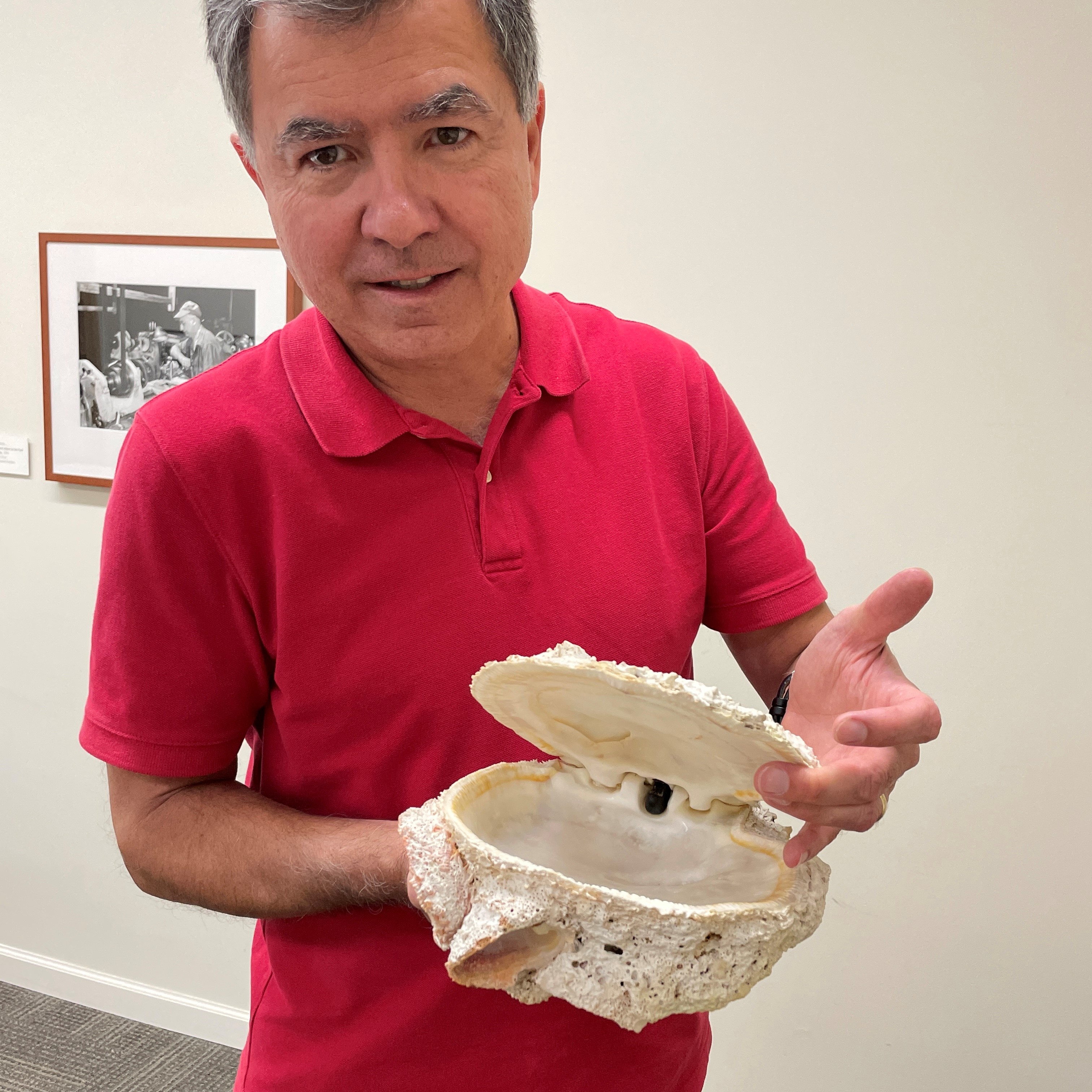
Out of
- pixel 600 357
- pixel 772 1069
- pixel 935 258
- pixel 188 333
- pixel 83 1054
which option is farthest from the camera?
pixel 83 1054

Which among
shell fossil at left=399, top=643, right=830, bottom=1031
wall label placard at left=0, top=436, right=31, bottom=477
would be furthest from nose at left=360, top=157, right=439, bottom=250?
wall label placard at left=0, top=436, right=31, bottom=477

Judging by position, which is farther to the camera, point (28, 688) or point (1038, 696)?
point (28, 688)

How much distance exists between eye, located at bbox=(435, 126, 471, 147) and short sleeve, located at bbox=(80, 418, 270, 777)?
0.39 m

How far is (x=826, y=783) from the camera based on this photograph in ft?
2.34

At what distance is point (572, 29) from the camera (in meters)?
1.84

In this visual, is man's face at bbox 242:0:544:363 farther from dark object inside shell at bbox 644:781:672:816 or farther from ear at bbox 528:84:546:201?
dark object inside shell at bbox 644:781:672:816

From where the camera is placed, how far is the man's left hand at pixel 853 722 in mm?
725

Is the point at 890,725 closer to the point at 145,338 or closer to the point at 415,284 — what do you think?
the point at 415,284

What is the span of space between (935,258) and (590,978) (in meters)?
1.41

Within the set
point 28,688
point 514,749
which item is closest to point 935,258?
point 514,749

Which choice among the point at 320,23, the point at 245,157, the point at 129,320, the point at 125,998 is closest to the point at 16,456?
the point at 129,320

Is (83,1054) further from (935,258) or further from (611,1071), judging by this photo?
(935,258)

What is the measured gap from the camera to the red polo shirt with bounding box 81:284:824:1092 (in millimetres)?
960

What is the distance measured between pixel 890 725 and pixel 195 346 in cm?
191
